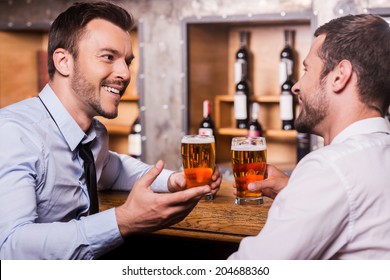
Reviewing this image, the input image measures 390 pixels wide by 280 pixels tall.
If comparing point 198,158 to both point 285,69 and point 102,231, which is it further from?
point 285,69

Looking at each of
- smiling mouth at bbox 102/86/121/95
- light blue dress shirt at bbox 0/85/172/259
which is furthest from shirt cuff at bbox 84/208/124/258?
smiling mouth at bbox 102/86/121/95

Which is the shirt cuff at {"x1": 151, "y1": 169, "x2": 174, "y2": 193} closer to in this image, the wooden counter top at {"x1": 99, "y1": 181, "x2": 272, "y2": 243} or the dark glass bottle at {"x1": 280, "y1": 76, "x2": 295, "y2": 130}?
the wooden counter top at {"x1": 99, "y1": 181, "x2": 272, "y2": 243}

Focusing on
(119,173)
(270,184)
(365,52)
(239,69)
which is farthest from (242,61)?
(365,52)

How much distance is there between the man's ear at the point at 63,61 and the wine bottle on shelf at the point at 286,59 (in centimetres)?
171

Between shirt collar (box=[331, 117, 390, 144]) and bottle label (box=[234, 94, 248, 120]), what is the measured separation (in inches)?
78.7

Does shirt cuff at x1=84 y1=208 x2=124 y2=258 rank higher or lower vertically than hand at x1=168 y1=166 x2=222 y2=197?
lower

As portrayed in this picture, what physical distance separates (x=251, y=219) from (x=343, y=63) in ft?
1.62

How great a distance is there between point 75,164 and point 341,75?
2.60 feet

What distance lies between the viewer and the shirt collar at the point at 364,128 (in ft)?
4.08

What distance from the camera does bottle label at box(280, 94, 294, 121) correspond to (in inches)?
123

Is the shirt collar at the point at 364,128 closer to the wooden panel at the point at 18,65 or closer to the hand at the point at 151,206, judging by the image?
the hand at the point at 151,206

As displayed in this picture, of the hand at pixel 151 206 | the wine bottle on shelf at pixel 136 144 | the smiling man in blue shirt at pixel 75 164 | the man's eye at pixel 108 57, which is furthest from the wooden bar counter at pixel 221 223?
the wine bottle on shelf at pixel 136 144

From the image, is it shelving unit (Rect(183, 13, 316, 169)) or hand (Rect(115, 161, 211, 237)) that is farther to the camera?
shelving unit (Rect(183, 13, 316, 169))

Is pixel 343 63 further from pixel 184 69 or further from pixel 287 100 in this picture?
pixel 184 69
